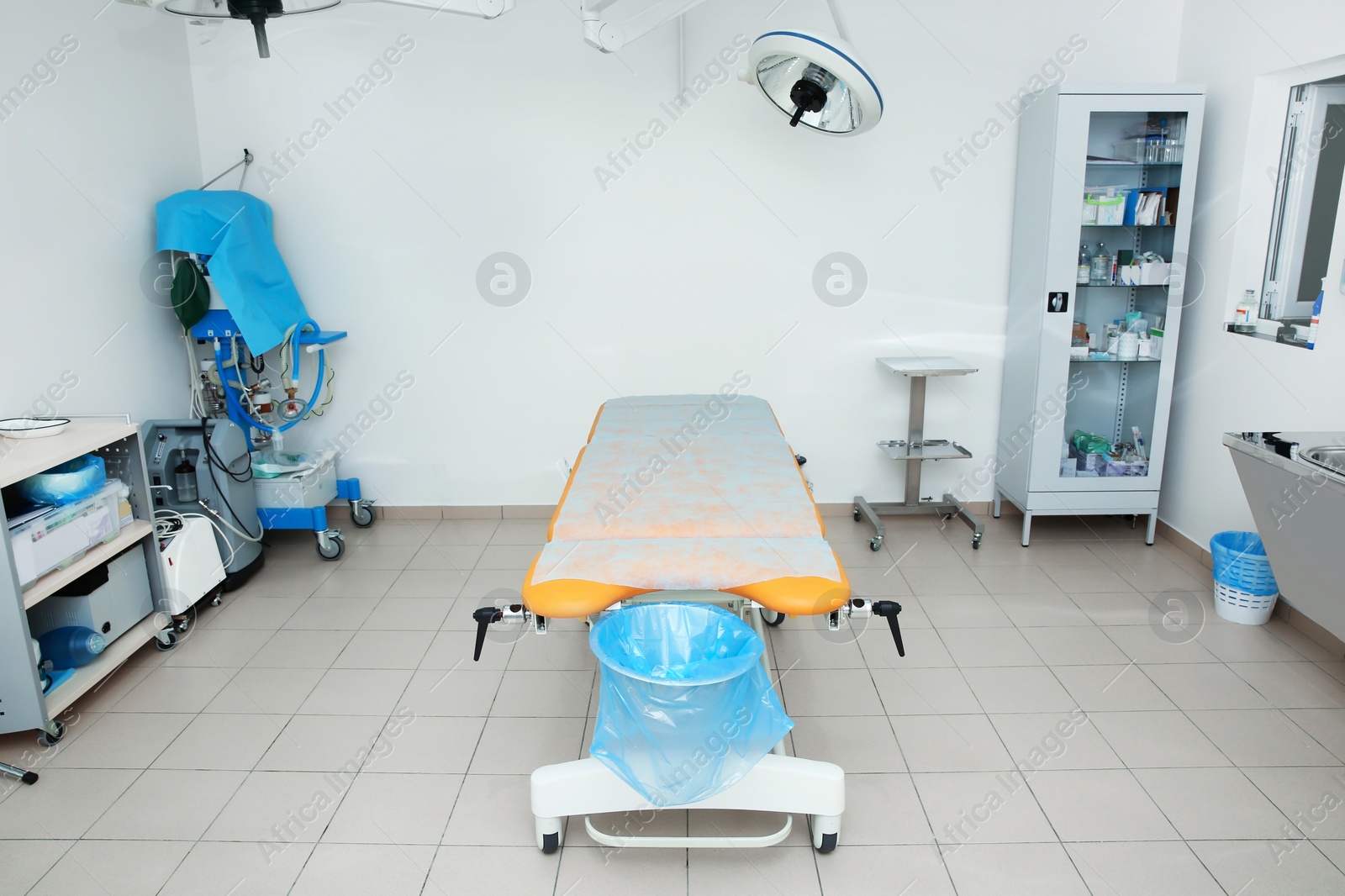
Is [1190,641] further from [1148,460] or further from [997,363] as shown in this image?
[997,363]

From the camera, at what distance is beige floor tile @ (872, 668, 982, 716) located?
2.67 metres

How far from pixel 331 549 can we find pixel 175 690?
1111 millimetres

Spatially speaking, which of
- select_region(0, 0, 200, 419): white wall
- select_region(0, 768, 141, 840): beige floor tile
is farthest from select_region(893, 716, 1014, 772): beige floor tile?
select_region(0, 0, 200, 419): white wall

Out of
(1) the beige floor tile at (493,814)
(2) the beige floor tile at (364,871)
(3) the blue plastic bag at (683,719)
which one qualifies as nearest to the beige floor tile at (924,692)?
(3) the blue plastic bag at (683,719)

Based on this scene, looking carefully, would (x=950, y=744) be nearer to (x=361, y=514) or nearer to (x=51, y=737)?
(x=51, y=737)

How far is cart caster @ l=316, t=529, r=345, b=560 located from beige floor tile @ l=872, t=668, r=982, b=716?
7.84 feet

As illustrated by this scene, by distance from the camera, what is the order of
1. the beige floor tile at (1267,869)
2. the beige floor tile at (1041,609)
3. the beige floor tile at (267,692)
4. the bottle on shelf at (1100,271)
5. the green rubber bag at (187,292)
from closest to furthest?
the beige floor tile at (1267,869), the beige floor tile at (267,692), the beige floor tile at (1041,609), the green rubber bag at (187,292), the bottle on shelf at (1100,271)

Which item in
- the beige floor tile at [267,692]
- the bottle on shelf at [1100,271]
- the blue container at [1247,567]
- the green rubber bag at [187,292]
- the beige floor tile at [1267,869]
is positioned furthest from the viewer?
the bottle on shelf at [1100,271]

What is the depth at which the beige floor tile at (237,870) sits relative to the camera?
1992mm

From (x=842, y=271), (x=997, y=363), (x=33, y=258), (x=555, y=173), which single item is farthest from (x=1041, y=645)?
(x=33, y=258)

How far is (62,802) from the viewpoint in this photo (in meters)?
2.29

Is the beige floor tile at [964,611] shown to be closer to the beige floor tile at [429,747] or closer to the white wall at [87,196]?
the beige floor tile at [429,747]

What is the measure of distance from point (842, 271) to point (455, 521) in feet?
7.34

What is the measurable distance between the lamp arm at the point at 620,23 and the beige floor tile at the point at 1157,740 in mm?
2551
